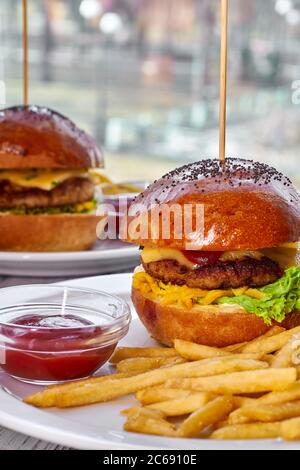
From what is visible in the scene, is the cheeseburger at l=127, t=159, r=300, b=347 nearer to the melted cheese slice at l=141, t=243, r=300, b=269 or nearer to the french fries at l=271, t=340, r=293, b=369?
the melted cheese slice at l=141, t=243, r=300, b=269

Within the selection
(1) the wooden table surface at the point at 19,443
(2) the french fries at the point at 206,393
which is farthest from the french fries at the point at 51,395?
(1) the wooden table surface at the point at 19,443

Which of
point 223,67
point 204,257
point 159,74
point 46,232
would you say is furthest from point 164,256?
point 159,74

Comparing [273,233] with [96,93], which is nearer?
[273,233]

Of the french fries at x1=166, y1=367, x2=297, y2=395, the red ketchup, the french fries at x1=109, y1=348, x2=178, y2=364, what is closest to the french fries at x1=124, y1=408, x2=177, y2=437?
the french fries at x1=166, y1=367, x2=297, y2=395

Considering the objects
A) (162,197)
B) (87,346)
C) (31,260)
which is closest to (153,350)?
(87,346)

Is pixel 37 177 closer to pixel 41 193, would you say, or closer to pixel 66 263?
pixel 41 193

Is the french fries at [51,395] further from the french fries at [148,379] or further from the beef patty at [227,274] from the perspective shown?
the beef patty at [227,274]
